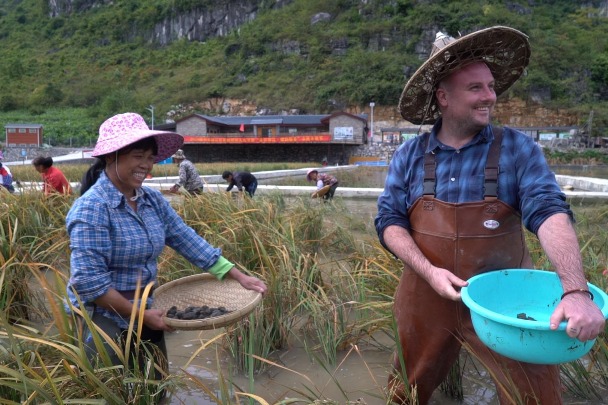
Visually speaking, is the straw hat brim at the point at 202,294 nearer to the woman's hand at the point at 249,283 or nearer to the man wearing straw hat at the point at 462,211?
the woman's hand at the point at 249,283

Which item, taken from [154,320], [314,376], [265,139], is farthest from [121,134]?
[265,139]

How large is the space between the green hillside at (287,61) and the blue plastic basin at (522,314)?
140 feet

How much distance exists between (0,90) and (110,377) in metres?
70.7

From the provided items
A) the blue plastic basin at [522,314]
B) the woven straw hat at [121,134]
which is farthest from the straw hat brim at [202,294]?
the blue plastic basin at [522,314]

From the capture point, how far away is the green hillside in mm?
48062

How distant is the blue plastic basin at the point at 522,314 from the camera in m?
1.34

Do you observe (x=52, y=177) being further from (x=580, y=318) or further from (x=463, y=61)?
(x=580, y=318)

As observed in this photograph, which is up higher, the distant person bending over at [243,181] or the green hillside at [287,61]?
the green hillside at [287,61]

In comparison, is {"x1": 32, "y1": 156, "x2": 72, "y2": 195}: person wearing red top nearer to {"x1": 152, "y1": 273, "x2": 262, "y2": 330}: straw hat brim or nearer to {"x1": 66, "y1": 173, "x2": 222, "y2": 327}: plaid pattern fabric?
{"x1": 152, "y1": 273, "x2": 262, "y2": 330}: straw hat brim

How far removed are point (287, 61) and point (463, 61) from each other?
2321 inches

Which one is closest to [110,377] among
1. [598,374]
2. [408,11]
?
[598,374]

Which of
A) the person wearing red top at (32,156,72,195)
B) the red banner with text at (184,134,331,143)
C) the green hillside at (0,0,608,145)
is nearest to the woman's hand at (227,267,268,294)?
the person wearing red top at (32,156,72,195)

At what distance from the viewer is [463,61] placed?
1.80 m

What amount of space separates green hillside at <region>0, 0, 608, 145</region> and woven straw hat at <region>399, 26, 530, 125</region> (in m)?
42.5
